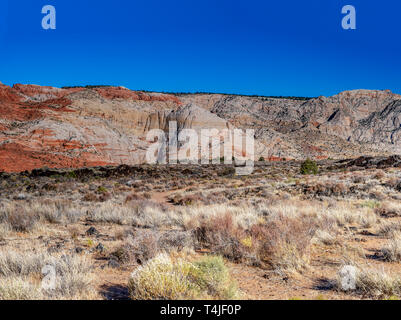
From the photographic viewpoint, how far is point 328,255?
5438 mm

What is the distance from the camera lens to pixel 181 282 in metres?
3.43

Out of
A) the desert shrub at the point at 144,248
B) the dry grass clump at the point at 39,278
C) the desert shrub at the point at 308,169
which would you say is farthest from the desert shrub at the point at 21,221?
the desert shrub at the point at 308,169

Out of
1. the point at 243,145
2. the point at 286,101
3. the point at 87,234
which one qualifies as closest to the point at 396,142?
the point at 286,101

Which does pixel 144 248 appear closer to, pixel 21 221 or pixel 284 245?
pixel 284 245

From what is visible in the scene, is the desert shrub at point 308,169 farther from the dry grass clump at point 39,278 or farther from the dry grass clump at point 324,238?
the dry grass clump at point 39,278

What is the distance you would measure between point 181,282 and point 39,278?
2.32m

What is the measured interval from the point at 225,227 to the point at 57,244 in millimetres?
3731

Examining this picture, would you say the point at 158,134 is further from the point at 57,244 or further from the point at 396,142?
the point at 396,142

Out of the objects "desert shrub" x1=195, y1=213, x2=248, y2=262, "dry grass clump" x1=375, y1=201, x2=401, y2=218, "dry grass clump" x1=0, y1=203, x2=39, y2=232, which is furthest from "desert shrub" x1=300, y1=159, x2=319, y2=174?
"dry grass clump" x1=0, y1=203, x2=39, y2=232

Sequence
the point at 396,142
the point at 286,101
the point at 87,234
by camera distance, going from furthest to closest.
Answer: the point at 286,101, the point at 396,142, the point at 87,234

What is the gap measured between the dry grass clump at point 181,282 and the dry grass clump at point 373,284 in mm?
1617

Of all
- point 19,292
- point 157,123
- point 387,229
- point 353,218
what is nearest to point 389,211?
point 353,218

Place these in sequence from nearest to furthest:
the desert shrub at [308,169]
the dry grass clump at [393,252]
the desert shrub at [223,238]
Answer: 1. the dry grass clump at [393,252]
2. the desert shrub at [223,238]
3. the desert shrub at [308,169]

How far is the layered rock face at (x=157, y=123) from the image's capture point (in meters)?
55.7
